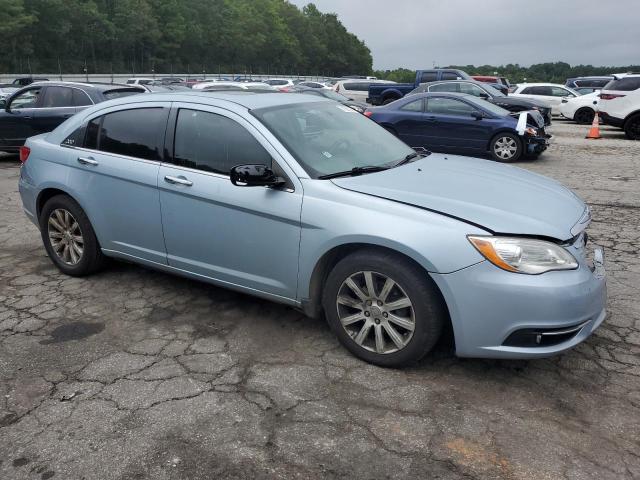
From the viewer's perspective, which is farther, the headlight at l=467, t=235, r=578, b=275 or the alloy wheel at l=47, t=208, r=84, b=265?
the alloy wheel at l=47, t=208, r=84, b=265

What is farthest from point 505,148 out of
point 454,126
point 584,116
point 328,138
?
point 584,116

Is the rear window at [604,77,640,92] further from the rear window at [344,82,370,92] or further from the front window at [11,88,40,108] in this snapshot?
the front window at [11,88,40,108]

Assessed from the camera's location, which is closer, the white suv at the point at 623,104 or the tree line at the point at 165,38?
the white suv at the point at 623,104

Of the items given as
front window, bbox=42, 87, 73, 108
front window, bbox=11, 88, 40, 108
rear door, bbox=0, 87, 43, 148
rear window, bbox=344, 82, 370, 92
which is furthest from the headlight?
rear window, bbox=344, 82, 370, 92

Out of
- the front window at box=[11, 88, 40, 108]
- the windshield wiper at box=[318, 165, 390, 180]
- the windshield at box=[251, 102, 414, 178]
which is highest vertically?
the windshield at box=[251, 102, 414, 178]

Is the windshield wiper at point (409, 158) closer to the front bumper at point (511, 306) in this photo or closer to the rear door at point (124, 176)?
the front bumper at point (511, 306)

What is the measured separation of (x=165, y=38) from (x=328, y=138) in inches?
3146

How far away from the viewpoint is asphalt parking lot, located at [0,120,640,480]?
8.45ft

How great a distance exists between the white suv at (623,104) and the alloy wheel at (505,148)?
587 centimetres

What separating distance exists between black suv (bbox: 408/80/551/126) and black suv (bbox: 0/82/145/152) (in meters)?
7.88

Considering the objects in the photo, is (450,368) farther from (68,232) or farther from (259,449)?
(68,232)

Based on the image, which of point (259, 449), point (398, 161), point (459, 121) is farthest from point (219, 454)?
point (459, 121)

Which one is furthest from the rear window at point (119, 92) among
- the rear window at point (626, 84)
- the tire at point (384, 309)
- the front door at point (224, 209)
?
the rear window at point (626, 84)

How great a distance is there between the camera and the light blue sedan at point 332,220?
3004mm
